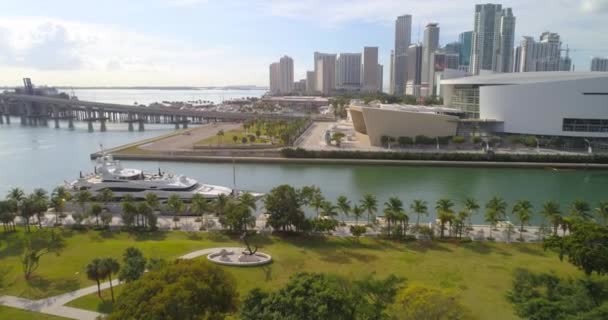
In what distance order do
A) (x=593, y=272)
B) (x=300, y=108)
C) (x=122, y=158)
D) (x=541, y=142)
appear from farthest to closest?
(x=300, y=108) → (x=541, y=142) → (x=122, y=158) → (x=593, y=272)

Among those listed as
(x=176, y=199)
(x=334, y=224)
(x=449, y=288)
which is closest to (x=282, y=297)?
(x=449, y=288)

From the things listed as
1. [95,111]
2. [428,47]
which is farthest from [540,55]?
[95,111]

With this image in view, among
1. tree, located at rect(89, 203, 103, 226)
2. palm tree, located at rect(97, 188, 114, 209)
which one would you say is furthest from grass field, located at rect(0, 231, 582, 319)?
palm tree, located at rect(97, 188, 114, 209)

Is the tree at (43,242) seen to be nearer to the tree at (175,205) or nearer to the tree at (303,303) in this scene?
the tree at (175,205)

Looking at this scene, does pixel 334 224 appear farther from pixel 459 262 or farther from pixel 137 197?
pixel 137 197

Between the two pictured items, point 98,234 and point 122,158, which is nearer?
point 98,234

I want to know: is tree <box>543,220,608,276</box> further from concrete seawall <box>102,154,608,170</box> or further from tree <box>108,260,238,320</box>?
concrete seawall <box>102,154,608,170</box>

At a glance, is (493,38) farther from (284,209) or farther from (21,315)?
(21,315)
